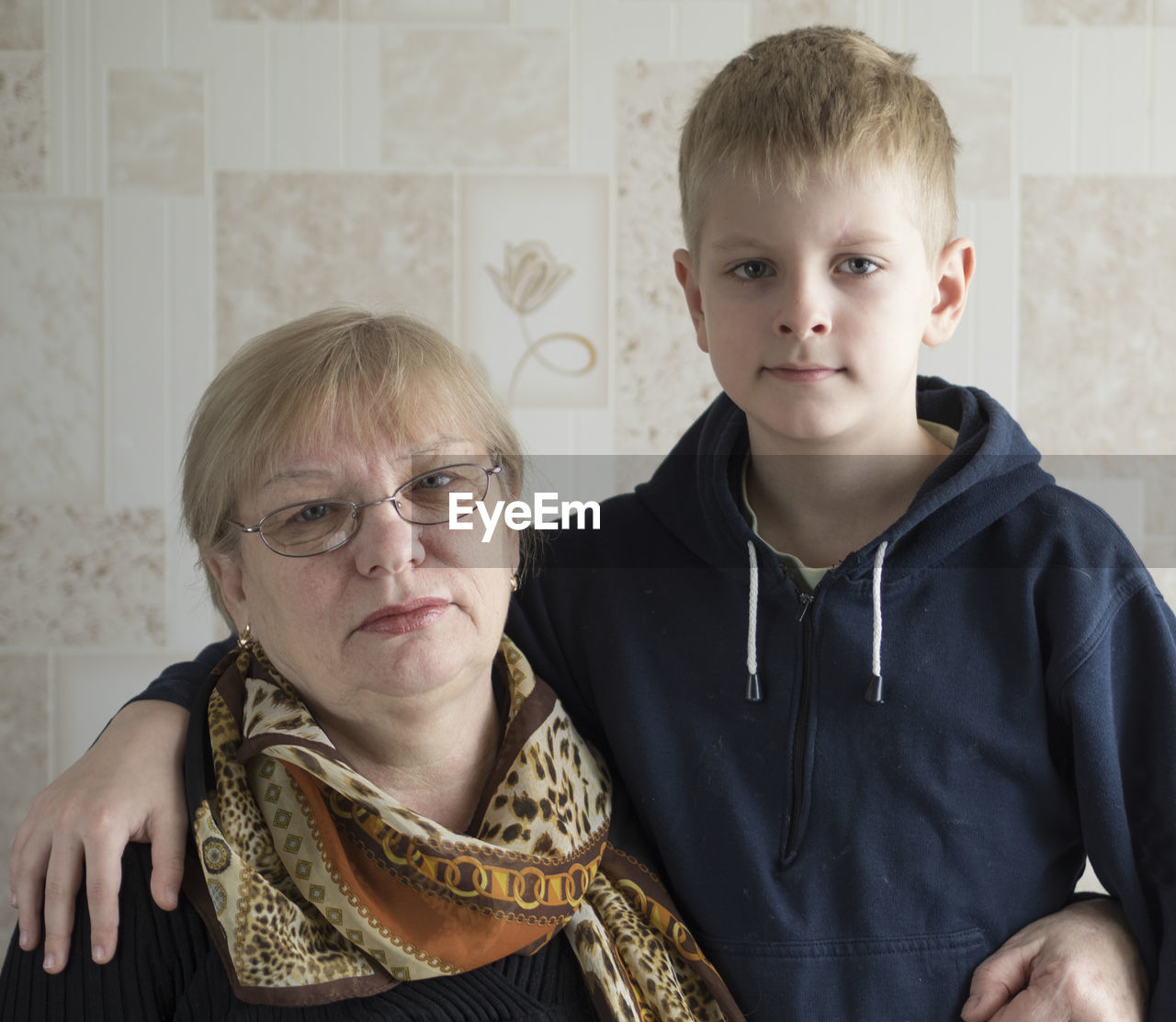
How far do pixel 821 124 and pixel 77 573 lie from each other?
175 cm

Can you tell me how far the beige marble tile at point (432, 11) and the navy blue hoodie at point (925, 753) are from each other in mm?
1320

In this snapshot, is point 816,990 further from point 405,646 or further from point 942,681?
point 405,646

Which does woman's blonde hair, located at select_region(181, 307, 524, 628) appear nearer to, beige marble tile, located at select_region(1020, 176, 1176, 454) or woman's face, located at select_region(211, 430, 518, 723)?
woman's face, located at select_region(211, 430, 518, 723)

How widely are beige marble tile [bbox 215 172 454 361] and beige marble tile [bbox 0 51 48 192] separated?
38 cm

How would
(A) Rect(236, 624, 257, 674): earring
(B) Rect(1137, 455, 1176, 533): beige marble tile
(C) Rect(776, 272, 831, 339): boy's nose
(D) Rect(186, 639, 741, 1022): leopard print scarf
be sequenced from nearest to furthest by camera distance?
(D) Rect(186, 639, 741, 1022): leopard print scarf < (C) Rect(776, 272, 831, 339): boy's nose < (A) Rect(236, 624, 257, 674): earring < (B) Rect(1137, 455, 1176, 533): beige marble tile

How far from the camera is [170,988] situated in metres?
1.22

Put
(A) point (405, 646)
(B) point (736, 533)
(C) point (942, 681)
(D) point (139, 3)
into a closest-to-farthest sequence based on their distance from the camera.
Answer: (A) point (405, 646)
(C) point (942, 681)
(B) point (736, 533)
(D) point (139, 3)

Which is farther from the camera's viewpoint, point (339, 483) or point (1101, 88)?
point (1101, 88)

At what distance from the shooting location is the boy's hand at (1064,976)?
4.02 ft

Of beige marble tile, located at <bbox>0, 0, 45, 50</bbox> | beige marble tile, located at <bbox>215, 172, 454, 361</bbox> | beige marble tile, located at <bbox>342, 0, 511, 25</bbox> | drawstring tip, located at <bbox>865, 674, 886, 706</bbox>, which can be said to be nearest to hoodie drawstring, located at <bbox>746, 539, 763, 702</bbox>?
drawstring tip, located at <bbox>865, 674, 886, 706</bbox>

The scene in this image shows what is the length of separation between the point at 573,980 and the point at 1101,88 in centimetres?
199

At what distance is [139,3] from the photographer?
2.19 metres

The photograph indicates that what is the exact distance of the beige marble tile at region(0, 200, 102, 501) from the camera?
2227mm

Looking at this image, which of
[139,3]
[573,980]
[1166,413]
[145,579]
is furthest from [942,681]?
[139,3]
